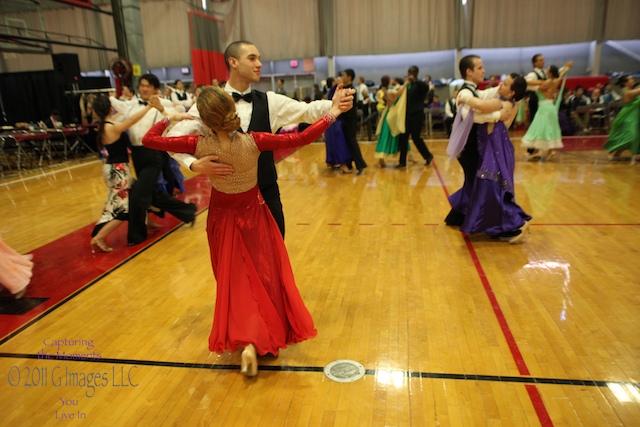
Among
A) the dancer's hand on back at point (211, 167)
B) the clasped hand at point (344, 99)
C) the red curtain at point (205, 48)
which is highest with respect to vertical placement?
the red curtain at point (205, 48)

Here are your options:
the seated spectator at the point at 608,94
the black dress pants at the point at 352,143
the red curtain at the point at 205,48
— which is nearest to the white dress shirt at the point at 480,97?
the black dress pants at the point at 352,143

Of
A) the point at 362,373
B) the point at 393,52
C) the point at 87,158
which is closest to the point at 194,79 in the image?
the point at 87,158

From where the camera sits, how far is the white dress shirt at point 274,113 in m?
2.41

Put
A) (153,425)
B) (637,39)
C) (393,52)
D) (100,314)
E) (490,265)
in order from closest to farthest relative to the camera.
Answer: (153,425), (100,314), (490,265), (637,39), (393,52)

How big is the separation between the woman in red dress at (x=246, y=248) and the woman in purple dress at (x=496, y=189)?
2172mm

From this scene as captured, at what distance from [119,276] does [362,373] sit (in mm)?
2397

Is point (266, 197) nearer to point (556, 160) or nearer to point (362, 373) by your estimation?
point (362, 373)

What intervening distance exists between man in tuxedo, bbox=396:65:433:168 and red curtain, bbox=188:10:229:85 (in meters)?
9.08

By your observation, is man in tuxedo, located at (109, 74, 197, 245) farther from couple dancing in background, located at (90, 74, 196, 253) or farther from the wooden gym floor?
the wooden gym floor

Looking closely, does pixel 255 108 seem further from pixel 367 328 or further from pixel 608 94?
pixel 608 94

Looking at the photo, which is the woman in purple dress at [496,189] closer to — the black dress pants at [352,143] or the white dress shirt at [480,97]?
the white dress shirt at [480,97]

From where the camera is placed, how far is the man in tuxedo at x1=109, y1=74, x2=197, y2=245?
14.8 ft

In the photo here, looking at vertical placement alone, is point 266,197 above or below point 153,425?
above

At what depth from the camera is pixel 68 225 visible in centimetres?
543
